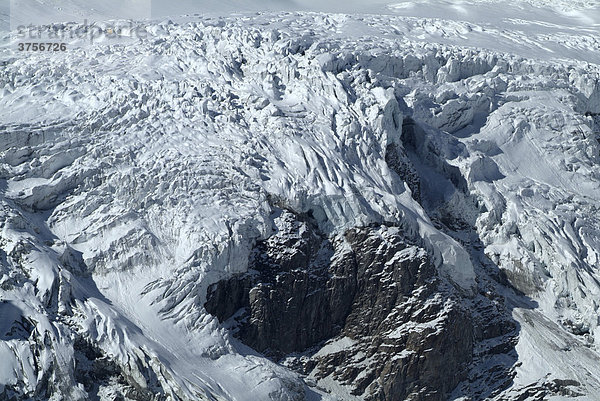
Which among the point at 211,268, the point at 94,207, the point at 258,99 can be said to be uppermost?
the point at 258,99

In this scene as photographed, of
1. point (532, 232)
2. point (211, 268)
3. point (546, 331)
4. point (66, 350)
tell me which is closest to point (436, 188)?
point (532, 232)

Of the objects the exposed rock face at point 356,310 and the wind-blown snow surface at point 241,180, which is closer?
the wind-blown snow surface at point 241,180

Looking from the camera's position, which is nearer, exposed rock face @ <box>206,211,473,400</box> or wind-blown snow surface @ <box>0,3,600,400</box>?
wind-blown snow surface @ <box>0,3,600,400</box>

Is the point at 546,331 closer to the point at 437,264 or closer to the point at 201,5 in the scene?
the point at 437,264
